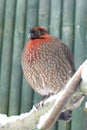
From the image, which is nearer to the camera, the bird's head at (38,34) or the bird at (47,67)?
the bird at (47,67)

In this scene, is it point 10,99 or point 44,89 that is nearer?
point 44,89

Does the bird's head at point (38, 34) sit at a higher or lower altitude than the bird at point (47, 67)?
higher

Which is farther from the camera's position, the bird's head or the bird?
the bird's head

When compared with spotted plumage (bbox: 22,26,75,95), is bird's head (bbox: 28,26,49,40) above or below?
above

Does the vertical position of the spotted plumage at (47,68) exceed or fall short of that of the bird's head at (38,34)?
it falls short

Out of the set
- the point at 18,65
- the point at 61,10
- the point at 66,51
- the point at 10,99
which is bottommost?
the point at 10,99

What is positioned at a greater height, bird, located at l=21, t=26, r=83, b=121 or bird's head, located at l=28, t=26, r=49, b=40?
bird's head, located at l=28, t=26, r=49, b=40

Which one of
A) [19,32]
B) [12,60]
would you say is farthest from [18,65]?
[19,32]

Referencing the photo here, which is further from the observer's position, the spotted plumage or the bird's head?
the bird's head

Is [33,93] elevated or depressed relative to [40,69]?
depressed

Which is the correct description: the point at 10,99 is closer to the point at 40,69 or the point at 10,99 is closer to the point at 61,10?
the point at 61,10

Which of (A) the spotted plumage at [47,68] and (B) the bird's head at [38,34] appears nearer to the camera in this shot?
(A) the spotted plumage at [47,68]
